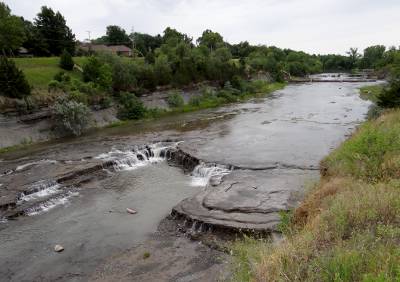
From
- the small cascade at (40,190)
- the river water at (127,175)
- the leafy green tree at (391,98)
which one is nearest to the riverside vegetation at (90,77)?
the river water at (127,175)

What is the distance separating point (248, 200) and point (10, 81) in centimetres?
2319

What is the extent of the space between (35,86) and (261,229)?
92.9 feet

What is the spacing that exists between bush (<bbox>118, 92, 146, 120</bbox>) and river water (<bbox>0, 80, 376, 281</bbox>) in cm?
236

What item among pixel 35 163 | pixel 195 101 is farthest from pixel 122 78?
pixel 35 163

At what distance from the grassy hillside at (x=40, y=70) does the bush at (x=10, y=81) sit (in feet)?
11.0

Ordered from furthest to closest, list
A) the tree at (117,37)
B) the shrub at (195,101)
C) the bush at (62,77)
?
the tree at (117,37) < the shrub at (195,101) < the bush at (62,77)

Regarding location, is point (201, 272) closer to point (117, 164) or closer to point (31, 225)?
point (31, 225)

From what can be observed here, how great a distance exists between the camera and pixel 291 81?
277 feet

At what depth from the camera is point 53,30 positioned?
166ft

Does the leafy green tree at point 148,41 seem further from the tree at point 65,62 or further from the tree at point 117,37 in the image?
the tree at point 65,62

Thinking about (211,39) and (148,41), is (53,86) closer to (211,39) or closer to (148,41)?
(148,41)

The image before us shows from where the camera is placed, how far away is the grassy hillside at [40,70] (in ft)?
110

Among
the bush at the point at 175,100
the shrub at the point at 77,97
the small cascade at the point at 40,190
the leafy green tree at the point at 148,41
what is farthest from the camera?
the leafy green tree at the point at 148,41

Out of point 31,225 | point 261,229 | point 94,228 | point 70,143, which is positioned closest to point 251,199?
point 261,229
